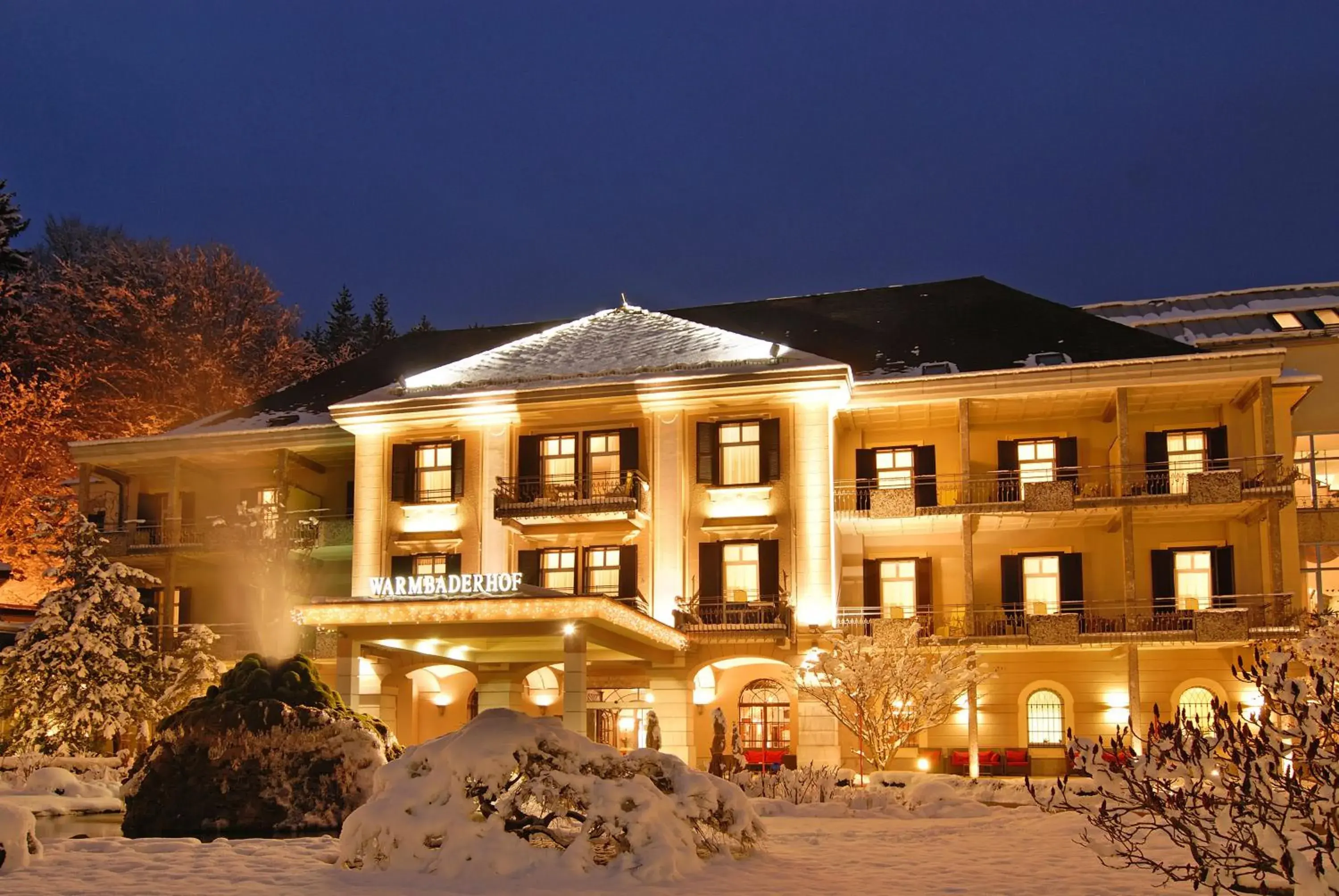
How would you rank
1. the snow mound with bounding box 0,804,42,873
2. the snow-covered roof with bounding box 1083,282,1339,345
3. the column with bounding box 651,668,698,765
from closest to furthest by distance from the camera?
the snow mound with bounding box 0,804,42,873 < the column with bounding box 651,668,698,765 < the snow-covered roof with bounding box 1083,282,1339,345

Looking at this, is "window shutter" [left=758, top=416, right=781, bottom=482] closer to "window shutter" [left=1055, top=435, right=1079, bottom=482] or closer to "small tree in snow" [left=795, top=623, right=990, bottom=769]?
"small tree in snow" [left=795, top=623, right=990, bottom=769]

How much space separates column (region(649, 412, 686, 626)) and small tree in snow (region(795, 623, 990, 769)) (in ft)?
14.7

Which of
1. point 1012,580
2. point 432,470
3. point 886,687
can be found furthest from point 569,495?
point 1012,580

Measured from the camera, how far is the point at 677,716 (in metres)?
32.5

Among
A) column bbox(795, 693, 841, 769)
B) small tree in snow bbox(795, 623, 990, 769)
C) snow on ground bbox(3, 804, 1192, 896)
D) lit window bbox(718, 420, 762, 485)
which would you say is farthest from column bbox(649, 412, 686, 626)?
snow on ground bbox(3, 804, 1192, 896)

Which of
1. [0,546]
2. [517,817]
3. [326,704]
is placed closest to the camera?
[517,817]

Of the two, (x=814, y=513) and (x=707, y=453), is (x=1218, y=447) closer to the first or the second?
→ (x=814, y=513)

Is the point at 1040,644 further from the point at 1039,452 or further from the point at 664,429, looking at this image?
the point at 664,429

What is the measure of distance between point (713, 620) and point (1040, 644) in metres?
7.39

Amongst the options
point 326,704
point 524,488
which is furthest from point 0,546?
point 326,704

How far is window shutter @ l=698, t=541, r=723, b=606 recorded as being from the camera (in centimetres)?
3344

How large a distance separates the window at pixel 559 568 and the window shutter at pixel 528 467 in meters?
1.49

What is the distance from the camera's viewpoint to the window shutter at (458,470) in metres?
35.9

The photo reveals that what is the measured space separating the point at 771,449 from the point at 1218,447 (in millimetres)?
10577
